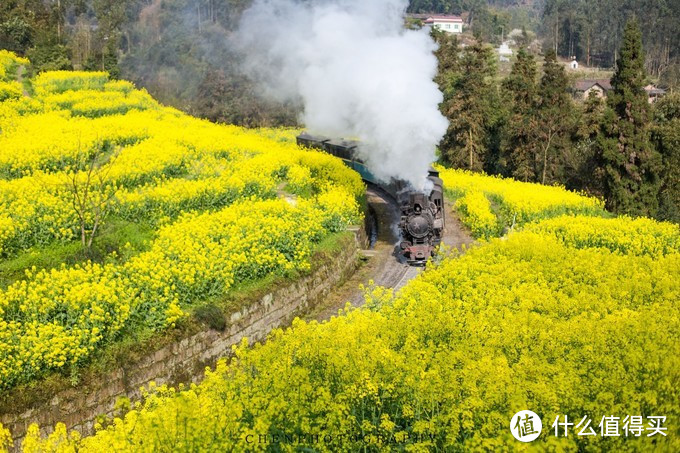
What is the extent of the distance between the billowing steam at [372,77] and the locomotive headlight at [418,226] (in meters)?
2.22

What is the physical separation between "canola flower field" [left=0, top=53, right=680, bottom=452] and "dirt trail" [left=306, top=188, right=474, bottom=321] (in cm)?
225

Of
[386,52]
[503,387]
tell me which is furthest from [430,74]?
[503,387]

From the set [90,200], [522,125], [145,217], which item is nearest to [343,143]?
[522,125]

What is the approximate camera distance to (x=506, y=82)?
153 feet

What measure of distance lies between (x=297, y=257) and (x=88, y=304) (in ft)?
24.7

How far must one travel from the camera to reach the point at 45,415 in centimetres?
1273

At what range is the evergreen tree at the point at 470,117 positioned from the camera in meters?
41.5

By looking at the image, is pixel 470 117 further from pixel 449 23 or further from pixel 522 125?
pixel 449 23

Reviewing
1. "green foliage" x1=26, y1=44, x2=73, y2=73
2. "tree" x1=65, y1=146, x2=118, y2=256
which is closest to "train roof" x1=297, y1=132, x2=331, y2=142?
"tree" x1=65, y1=146, x2=118, y2=256

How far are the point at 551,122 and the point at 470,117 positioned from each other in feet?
19.9

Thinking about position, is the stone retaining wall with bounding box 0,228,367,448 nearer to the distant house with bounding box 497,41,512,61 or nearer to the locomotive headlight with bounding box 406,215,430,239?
the locomotive headlight with bounding box 406,215,430,239

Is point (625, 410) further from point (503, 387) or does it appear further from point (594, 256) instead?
point (594, 256)

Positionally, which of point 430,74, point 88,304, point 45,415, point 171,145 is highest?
point 430,74

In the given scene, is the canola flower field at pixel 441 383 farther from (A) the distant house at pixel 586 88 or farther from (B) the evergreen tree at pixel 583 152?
(A) the distant house at pixel 586 88
